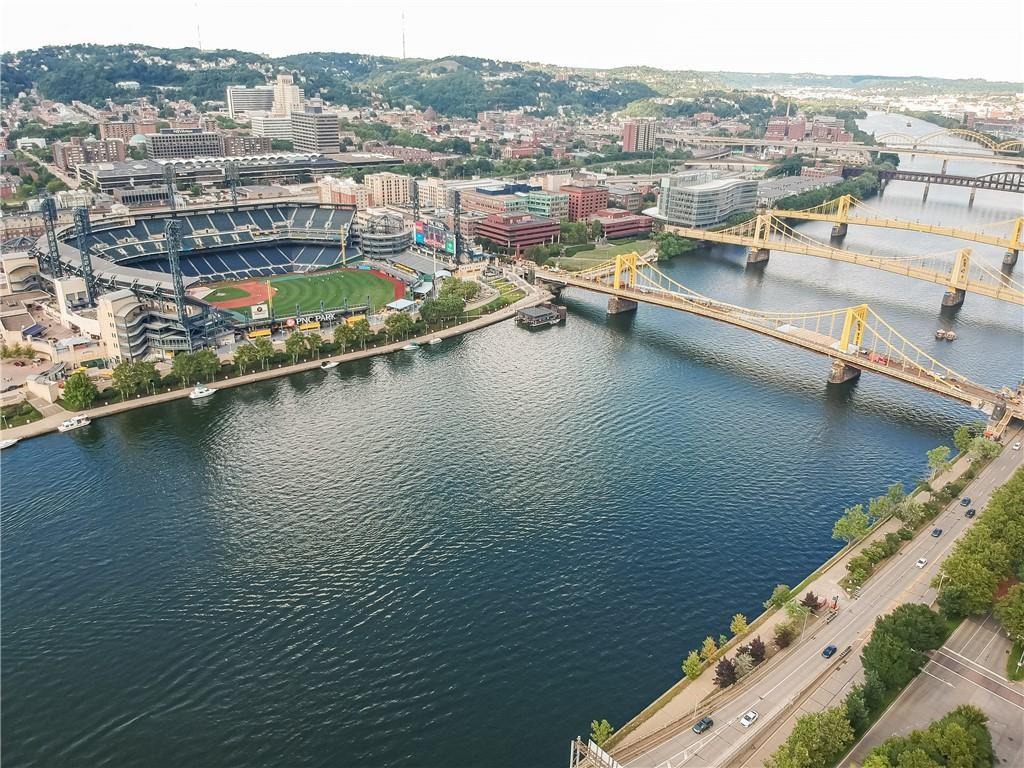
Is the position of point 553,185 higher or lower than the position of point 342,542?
higher

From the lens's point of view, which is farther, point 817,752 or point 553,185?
point 553,185

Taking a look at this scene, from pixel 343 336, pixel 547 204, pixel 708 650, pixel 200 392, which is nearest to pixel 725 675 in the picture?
pixel 708 650

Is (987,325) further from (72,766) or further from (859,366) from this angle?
(72,766)

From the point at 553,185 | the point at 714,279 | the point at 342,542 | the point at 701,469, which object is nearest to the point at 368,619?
the point at 342,542

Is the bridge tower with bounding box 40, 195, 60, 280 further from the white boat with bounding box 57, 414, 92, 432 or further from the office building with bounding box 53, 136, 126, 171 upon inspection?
the office building with bounding box 53, 136, 126, 171

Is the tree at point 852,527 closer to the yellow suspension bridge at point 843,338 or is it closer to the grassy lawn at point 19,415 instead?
the yellow suspension bridge at point 843,338

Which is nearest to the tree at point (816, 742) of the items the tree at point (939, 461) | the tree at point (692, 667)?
the tree at point (692, 667)
